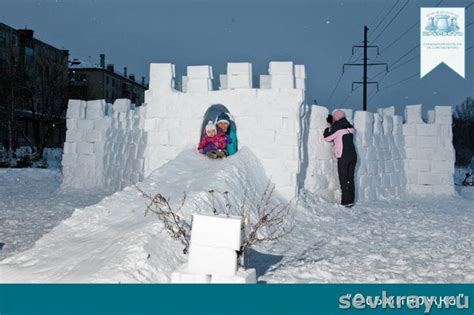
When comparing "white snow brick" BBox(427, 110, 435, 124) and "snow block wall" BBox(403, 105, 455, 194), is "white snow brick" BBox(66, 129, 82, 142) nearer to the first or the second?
"snow block wall" BBox(403, 105, 455, 194)

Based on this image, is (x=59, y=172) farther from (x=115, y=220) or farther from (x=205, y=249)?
(x=205, y=249)

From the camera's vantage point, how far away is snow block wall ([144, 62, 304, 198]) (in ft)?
23.7

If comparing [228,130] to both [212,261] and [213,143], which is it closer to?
[213,143]

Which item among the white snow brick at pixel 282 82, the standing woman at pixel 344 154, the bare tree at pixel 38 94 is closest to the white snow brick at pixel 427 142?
the standing woman at pixel 344 154

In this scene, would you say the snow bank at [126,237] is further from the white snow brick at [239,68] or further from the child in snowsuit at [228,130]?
the white snow brick at [239,68]

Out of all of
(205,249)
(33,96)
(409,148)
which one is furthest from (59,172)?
(205,249)

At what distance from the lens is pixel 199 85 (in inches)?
302

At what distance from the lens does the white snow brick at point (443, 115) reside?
10.6 metres

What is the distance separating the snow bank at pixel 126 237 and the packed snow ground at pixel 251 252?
0.03 feet

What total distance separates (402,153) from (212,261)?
8130 millimetres

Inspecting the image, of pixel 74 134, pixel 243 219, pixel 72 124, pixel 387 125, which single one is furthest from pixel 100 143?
pixel 243 219

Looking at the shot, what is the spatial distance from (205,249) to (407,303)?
3.92 feet

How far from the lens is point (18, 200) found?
8727 millimetres

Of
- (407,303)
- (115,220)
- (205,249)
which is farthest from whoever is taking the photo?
(115,220)
